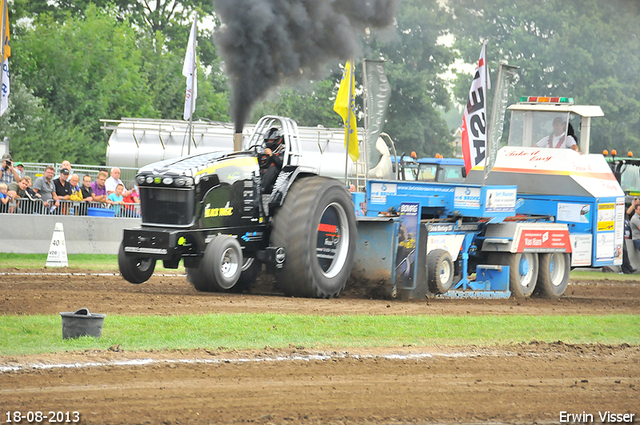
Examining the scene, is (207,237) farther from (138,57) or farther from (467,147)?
(138,57)

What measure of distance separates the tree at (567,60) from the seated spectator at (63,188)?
3524 cm

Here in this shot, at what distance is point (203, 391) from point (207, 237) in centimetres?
505

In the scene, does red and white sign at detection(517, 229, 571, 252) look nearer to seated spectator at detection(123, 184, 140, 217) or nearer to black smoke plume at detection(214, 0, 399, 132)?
black smoke plume at detection(214, 0, 399, 132)

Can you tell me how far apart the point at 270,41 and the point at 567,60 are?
4172 centimetres

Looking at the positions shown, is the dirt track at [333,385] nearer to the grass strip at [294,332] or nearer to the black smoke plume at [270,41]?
the grass strip at [294,332]

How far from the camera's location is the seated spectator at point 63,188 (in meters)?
17.6

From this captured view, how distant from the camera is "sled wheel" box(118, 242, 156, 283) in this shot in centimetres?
1105

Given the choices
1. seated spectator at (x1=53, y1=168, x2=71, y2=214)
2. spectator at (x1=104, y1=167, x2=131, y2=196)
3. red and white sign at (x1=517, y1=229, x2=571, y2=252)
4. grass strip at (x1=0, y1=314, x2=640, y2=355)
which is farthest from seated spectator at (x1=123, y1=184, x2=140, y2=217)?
grass strip at (x1=0, y1=314, x2=640, y2=355)

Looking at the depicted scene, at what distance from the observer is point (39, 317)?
8.94 meters

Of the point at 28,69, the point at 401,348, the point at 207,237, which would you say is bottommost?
the point at 401,348

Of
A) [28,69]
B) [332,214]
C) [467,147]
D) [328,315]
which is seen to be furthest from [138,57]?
[328,315]

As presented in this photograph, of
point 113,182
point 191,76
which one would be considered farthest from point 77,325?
point 191,76

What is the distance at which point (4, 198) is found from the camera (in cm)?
1711

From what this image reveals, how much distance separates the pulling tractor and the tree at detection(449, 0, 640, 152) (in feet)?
115
